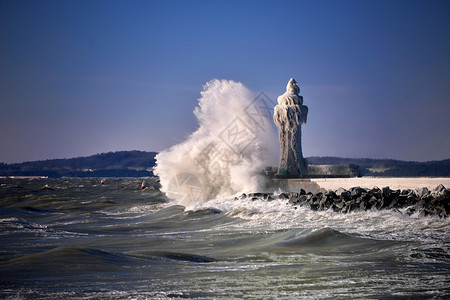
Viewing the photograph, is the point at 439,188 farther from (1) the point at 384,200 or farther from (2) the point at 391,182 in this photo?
(2) the point at 391,182

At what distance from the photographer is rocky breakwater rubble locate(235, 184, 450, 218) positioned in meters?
10.7

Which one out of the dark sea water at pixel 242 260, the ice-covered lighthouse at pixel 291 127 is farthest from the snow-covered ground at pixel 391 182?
the ice-covered lighthouse at pixel 291 127

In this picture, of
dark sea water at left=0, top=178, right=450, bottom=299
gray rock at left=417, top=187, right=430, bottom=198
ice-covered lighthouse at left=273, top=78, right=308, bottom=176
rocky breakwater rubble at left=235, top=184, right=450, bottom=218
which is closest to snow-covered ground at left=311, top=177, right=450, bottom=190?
rocky breakwater rubble at left=235, top=184, right=450, bottom=218

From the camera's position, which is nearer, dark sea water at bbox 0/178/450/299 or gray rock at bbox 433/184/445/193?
dark sea water at bbox 0/178/450/299

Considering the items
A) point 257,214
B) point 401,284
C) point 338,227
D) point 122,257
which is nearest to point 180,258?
point 122,257

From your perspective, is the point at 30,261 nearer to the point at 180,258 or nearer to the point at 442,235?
the point at 180,258

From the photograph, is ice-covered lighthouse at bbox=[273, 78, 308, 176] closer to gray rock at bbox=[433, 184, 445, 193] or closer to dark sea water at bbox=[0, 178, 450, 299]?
dark sea water at bbox=[0, 178, 450, 299]

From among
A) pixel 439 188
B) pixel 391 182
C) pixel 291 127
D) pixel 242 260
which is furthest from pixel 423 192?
pixel 291 127

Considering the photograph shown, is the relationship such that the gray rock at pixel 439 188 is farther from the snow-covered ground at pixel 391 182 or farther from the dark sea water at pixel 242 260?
the dark sea water at pixel 242 260

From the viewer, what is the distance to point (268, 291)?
5465 mm

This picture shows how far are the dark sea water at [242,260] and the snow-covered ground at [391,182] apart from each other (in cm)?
217

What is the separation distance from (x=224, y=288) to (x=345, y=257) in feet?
8.08

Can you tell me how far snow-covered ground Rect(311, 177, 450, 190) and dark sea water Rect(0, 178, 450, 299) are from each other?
7.12ft

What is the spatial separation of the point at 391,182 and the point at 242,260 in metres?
8.47
